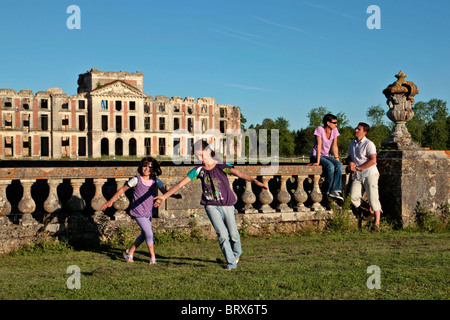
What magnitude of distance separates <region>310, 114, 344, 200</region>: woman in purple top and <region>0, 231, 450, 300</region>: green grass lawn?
953 millimetres


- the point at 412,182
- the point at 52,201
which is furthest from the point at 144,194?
the point at 412,182

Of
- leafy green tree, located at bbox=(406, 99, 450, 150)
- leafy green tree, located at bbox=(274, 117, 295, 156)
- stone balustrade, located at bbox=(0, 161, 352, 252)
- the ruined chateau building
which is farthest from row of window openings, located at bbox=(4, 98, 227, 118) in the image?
stone balustrade, located at bbox=(0, 161, 352, 252)

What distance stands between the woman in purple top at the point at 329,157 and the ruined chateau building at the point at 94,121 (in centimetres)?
6253

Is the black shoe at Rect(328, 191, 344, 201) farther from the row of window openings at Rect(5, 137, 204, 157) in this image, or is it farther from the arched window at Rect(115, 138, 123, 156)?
the arched window at Rect(115, 138, 123, 156)

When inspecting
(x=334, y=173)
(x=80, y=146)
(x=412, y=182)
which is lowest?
(x=412, y=182)

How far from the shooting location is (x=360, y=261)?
496 cm

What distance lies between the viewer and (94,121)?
68562 millimetres

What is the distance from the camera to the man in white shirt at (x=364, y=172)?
6898 millimetres

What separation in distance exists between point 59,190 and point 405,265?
19.9 ft

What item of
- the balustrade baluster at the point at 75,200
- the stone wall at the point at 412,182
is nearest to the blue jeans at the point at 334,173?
the stone wall at the point at 412,182

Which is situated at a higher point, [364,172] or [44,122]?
[44,122]

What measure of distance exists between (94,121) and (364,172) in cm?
6587

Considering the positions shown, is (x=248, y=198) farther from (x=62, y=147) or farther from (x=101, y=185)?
(x=62, y=147)

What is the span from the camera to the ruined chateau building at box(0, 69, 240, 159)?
6694 centimetres
